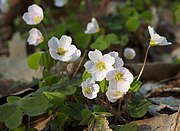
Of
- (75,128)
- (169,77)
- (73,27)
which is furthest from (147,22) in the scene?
(75,128)

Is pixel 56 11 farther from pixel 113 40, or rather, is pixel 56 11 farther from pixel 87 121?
pixel 87 121

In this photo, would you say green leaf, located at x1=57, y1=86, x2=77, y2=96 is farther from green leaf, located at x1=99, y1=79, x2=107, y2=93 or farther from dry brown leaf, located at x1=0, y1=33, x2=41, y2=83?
dry brown leaf, located at x1=0, y1=33, x2=41, y2=83

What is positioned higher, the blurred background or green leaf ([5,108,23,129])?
green leaf ([5,108,23,129])

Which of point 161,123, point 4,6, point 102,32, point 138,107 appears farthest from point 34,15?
point 4,6

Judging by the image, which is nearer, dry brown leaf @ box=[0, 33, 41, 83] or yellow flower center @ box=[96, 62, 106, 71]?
yellow flower center @ box=[96, 62, 106, 71]

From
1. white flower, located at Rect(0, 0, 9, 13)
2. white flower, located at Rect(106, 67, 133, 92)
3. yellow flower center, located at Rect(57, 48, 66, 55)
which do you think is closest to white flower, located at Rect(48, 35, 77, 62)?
yellow flower center, located at Rect(57, 48, 66, 55)
